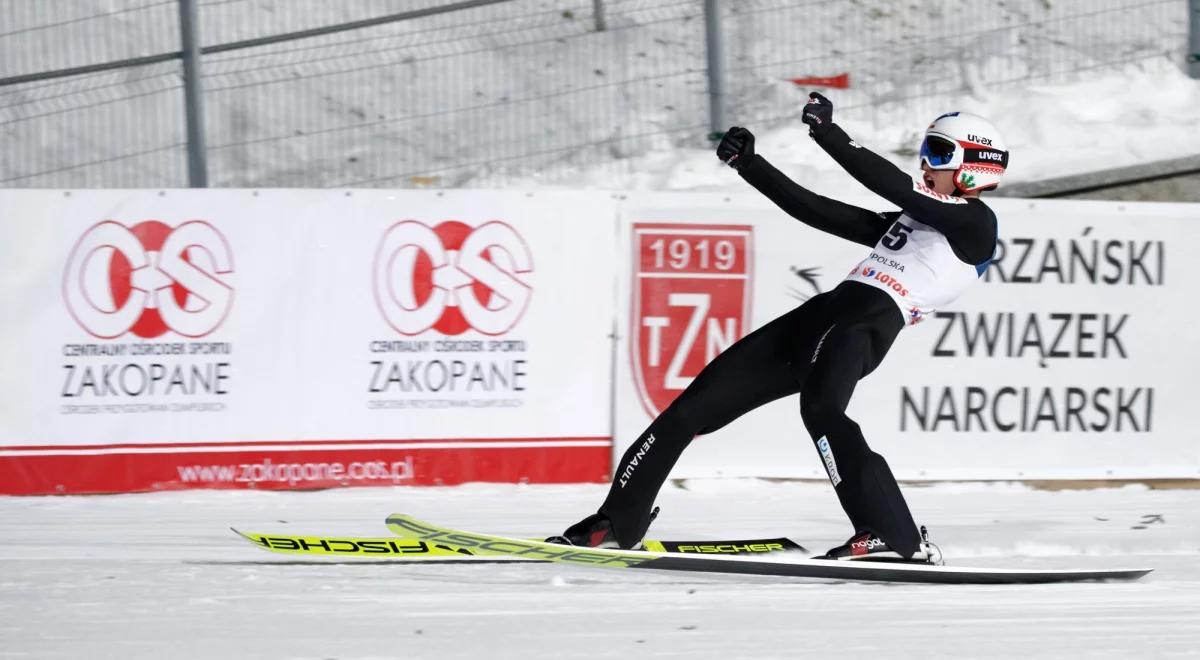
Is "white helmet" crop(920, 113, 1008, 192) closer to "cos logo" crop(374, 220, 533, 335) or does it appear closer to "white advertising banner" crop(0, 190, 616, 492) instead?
"white advertising banner" crop(0, 190, 616, 492)

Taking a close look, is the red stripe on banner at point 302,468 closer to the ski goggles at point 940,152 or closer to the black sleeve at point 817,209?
the black sleeve at point 817,209

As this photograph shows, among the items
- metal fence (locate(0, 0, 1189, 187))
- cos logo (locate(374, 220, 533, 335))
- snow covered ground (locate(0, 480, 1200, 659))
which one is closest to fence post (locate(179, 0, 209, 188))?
metal fence (locate(0, 0, 1189, 187))

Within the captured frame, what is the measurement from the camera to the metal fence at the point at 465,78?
26.8 feet

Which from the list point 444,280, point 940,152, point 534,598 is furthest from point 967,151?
point 444,280

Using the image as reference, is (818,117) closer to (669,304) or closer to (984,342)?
(669,304)

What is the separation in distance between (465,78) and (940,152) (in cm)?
505

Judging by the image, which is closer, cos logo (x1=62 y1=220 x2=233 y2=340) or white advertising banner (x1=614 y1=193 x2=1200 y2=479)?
cos logo (x1=62 y1=220 x2=233 y2=340)

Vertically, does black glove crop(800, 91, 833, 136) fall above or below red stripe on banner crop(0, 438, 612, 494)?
above

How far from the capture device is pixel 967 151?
173 inches

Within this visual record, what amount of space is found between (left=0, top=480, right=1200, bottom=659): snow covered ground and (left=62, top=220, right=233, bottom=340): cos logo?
0.84 meters

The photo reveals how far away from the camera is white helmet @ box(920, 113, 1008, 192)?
14.4 ft

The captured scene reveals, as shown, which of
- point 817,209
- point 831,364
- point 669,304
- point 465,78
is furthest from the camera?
point 465,78

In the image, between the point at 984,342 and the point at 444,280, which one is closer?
the point at 444,280

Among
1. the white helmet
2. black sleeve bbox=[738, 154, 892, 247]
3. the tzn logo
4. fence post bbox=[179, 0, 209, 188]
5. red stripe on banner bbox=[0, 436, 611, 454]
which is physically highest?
fence post bbox=[179, 0, 209, 188]
